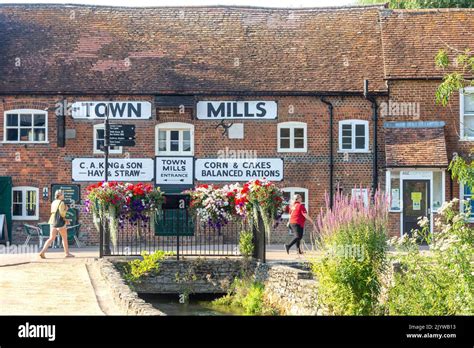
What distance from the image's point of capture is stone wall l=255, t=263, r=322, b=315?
17.2 m

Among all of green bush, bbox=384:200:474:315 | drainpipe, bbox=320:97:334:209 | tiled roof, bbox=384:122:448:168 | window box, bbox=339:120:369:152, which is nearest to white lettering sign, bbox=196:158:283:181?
drainpipe, bbox=320:97:334:209

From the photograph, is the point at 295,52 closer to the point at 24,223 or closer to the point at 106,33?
the point at 106,33

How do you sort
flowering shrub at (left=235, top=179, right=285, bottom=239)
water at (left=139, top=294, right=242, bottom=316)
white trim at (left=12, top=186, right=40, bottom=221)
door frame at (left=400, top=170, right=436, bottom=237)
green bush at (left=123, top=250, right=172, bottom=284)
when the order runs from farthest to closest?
white trim at (left=12, top=186, right=40, bottom=221) < door frame at (left=400, top=170, right=436, bottom=237) < flowering shrub at (left=235, top=179, right=285, bottom=239) < green bush at (left=123, top=250, right=172, bottom=284) < water at (left=139, top=294, right=242, bottom=316)

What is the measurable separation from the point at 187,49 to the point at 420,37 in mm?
7893

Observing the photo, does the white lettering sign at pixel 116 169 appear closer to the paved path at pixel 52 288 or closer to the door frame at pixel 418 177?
the paved path at pixel 52 288

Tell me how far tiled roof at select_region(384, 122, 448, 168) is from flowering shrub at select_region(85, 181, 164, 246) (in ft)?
32.2

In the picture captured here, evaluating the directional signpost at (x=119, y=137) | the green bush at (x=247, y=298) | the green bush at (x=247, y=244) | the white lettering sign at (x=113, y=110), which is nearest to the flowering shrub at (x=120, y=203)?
the green bush at (x=247, y=244)

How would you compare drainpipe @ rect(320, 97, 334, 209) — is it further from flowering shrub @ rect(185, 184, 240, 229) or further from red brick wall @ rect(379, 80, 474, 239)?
flowering shrub @ rect(185, 184, 240, 229)

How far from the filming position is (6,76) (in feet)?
99.6

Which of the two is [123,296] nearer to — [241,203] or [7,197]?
[241,203]

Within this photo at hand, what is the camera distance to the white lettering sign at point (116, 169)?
30016mm

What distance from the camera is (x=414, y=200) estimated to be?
2942 cm
